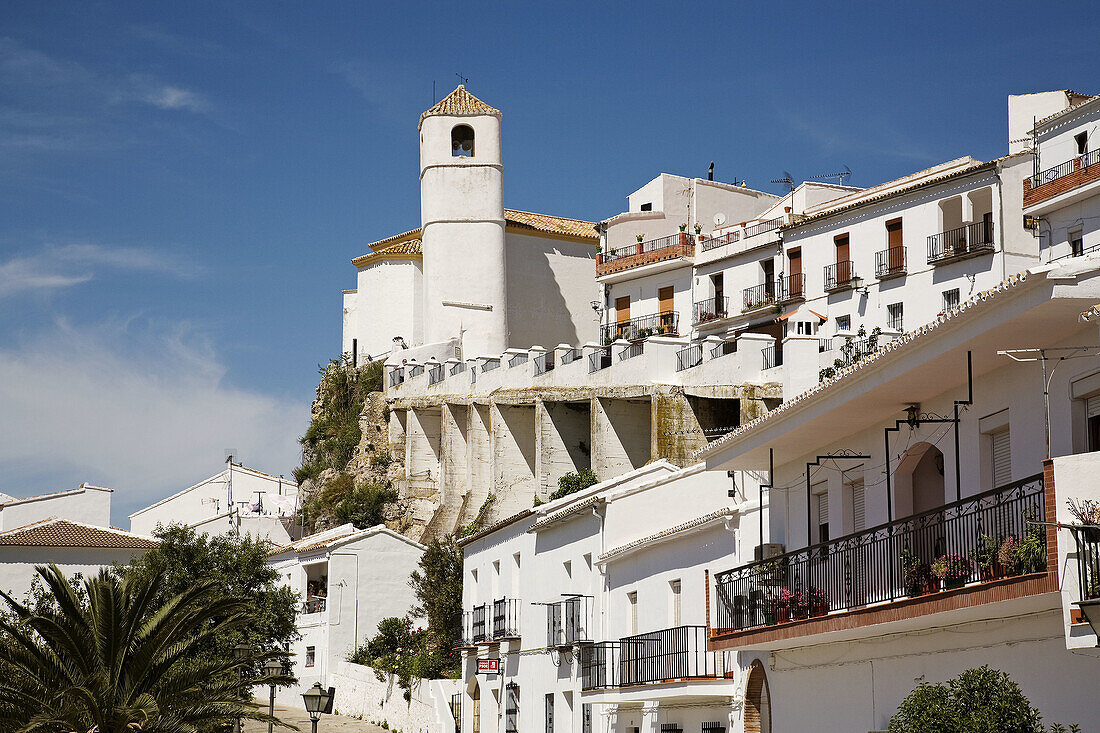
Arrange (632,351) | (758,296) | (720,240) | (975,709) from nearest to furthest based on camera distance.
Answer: (975,709), (632,351), (758,296), (720,240)

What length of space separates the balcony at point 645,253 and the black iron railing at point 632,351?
28.1 feet

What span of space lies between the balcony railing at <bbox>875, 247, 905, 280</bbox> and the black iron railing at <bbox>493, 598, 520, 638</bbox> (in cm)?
1696

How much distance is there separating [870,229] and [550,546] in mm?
18266

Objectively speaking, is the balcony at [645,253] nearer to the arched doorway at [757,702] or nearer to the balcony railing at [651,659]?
the balcony railing at [651,659]

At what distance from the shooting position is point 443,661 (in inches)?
1634

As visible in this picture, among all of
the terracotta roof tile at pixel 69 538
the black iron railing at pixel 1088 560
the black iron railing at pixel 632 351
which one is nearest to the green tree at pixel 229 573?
the terracotta roof tile at pixel 69 538

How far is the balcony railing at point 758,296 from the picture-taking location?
50250 millimetres

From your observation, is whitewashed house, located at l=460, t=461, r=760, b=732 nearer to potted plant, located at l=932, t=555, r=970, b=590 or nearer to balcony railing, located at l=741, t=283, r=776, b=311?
potted plant, located at l=932, t=555, r=970, b=590

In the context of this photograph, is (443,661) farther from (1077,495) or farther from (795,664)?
(1077,495)

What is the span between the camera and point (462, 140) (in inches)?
2670

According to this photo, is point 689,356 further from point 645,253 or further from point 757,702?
point 757,702

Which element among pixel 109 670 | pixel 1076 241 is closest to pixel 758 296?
pixel 1076 241

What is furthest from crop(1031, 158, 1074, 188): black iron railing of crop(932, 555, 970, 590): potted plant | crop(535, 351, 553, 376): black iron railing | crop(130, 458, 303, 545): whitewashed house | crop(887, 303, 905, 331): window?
crop(130, 458, 303, 545): whitewashed house

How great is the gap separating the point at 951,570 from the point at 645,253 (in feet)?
140
